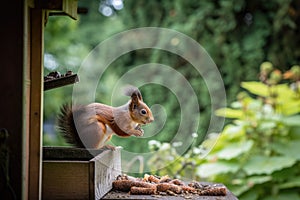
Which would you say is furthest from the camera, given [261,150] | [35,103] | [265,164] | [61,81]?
[261,150]

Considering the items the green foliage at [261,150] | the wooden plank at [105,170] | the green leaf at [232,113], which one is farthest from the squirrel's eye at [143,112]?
the green leaf at [232,113]

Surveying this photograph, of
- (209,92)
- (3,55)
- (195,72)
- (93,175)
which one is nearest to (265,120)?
(209,92)

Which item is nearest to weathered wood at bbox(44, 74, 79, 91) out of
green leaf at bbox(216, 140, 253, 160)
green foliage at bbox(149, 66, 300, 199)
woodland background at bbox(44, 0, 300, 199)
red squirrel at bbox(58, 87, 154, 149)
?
red squirrel at bbox(58, 87, 154, 149)

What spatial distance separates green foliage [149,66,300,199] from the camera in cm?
275

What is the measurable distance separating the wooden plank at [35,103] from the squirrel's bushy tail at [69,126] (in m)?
0.17

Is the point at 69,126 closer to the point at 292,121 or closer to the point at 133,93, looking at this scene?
the point at 133,93

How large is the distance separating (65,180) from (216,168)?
1.74 metres

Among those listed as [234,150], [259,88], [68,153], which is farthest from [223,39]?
[68,153]

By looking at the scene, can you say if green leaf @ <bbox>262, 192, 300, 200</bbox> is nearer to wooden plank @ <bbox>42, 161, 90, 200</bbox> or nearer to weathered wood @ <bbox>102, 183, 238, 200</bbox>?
weathered wood @ <bbox>102, 183, 238, 200</bbox>

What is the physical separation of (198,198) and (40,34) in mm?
508

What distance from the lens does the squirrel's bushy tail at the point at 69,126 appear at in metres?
1.23

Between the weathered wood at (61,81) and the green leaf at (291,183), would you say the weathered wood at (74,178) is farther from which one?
the green leaf at (291,183)

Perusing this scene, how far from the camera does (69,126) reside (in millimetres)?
1236

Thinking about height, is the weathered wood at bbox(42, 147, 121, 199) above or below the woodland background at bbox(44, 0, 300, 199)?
below
